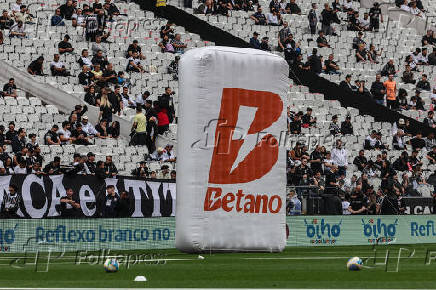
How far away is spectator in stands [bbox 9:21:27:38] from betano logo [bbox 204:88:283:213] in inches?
549

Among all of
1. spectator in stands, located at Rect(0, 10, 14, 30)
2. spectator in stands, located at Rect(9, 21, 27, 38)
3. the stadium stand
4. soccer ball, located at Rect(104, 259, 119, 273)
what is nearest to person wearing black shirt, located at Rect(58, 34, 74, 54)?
the stadium stand

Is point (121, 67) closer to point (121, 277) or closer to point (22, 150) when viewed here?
point (22, 150)

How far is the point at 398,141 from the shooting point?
36719mm

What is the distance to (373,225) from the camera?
29125 millimetres

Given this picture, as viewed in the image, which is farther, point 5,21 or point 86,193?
point 5,21

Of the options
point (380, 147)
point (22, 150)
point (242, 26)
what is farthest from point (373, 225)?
point (242, 26)

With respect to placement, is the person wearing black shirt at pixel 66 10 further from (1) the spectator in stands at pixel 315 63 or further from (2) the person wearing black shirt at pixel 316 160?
(2) the person wearing black shirt at pixel 316 160

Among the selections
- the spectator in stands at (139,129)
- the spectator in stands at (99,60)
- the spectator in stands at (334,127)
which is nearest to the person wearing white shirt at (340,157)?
the spectator in stands at (334,127)

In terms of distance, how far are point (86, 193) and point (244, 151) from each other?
5.82 m

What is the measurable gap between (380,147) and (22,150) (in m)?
13.8

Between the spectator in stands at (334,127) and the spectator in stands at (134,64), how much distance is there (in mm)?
6573

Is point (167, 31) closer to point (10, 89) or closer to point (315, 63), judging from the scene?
point (315, 63)

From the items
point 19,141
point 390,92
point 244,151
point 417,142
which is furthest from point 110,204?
point 390,92

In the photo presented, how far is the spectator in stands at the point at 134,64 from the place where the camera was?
34.1m
